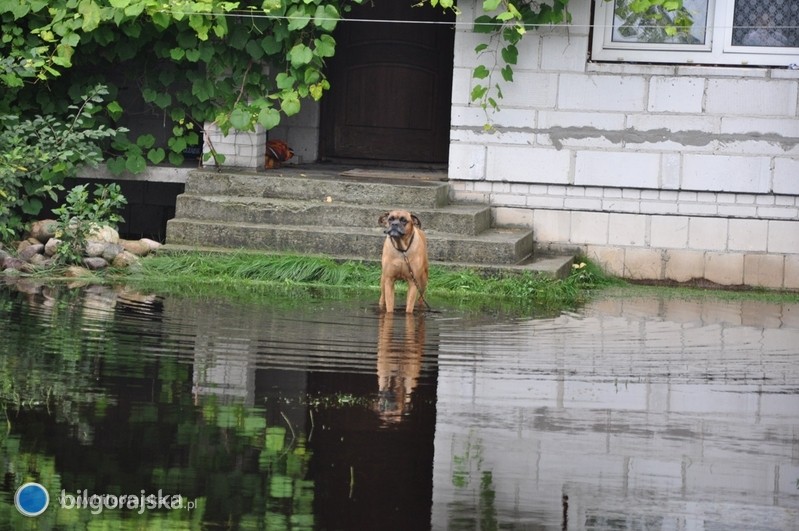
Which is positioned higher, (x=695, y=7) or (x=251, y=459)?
(x=695, y=7)

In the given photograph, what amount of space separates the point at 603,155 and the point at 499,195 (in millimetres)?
1050

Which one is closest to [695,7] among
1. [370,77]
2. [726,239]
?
[726,239]

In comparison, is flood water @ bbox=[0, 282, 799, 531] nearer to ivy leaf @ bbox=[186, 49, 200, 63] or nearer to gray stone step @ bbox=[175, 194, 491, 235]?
gray stone step @ bbox=[175, 194, 491, 235]

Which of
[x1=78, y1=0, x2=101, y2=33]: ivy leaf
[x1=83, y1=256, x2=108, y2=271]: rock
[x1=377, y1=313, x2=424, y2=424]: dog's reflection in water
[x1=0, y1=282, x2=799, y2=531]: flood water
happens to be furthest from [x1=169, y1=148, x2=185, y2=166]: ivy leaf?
[x1=377, y1=313, x2=424, y2=424]: dog's reflection in water

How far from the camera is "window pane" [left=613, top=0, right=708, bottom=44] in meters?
12.4

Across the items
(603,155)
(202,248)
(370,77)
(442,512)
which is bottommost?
(442,512)

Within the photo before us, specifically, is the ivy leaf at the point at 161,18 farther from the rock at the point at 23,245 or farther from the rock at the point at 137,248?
the rock at the point at 23,245

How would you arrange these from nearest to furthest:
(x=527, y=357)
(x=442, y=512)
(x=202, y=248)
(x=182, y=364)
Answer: (x=442, y=512) < (x=182, y=364) < (x=527, y=357) < (x=202, y=248)

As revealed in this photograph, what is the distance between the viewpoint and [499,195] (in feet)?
41.6

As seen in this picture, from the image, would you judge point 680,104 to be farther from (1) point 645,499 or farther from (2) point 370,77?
(1) point 645,499

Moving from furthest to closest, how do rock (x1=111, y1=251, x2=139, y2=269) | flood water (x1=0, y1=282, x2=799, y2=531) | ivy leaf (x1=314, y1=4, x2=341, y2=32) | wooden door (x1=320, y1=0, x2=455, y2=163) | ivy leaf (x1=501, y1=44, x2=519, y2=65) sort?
1. wooden door (x1=320, y1=0, x2=455, y2=163)
2. ivy leaf (x1=501, y1=44, x2=519, y2=65)
3. ivy leaf (x1=314, y1=4, x2=341, y2=32)
4. rock (x1=111, y1=251, x2=139, y2=269)
5. flood water (x1=0, y1=282, x2=799, y2=531)

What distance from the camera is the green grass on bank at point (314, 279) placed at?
35.7ft

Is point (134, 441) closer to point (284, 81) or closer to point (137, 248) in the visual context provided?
point (137, 248)

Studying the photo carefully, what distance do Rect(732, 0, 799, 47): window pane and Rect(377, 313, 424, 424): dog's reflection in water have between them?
4.69m
